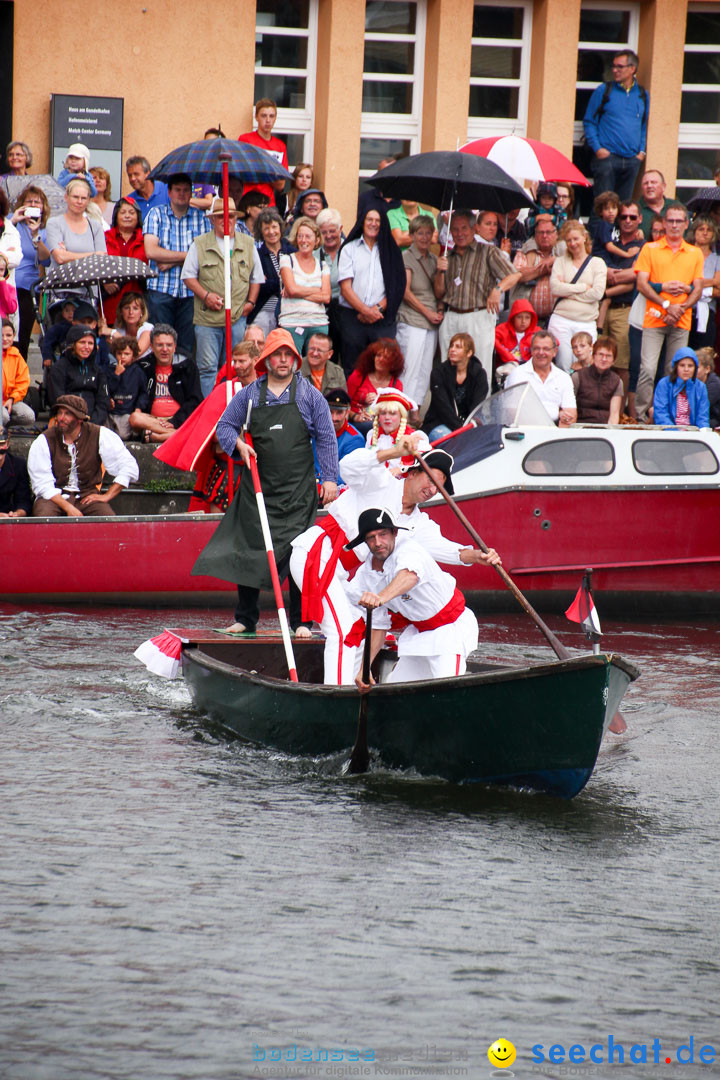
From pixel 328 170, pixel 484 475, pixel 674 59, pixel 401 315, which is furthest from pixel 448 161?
pixel 674 59

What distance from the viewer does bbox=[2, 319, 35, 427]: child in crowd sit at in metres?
14.4

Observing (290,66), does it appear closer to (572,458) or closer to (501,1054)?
(572,458)

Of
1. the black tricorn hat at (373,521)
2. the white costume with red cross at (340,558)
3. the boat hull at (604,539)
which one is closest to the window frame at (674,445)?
the boat hull at (604,539)

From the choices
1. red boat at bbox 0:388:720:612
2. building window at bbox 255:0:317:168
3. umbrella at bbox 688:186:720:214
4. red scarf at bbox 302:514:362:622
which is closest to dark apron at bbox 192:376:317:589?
red scarf at bbox 302:514:362:622

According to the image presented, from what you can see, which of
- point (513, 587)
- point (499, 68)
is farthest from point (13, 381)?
point (499, 68)

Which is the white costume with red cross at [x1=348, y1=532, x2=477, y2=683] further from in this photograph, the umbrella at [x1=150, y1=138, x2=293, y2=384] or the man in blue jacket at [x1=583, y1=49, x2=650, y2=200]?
the man in blue jacket at [x1=583, y1=49, x2=650, y2=200]

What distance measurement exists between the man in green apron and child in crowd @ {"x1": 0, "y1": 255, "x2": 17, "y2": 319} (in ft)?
14.3

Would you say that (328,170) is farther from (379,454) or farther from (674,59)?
(379,454)

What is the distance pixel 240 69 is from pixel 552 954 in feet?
50.5

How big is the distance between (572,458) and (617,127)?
707 cm

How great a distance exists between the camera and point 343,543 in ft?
A: 29.9

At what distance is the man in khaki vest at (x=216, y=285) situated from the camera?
14.5m

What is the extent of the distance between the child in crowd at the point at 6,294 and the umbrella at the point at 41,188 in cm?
129

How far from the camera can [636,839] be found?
7.41m
